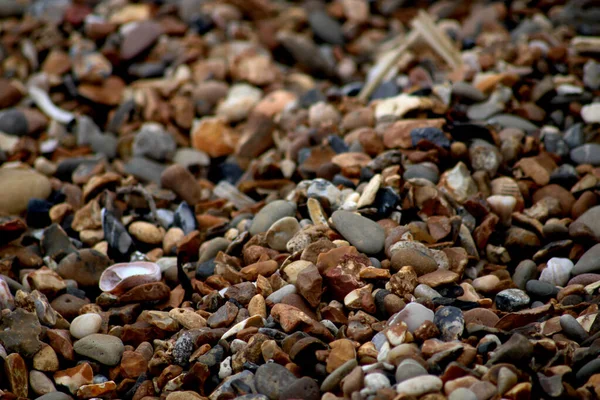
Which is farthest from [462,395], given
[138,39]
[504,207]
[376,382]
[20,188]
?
[138,39]

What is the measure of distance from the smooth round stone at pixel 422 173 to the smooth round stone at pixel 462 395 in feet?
3.76

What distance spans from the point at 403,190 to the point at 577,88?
1328 mm

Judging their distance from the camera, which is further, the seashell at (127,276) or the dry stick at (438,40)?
the dry stick at (438,40)

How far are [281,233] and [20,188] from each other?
1385mm

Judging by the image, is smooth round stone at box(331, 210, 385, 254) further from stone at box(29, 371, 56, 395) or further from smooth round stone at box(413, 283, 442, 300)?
stone at box(29, 371, 56, 395)

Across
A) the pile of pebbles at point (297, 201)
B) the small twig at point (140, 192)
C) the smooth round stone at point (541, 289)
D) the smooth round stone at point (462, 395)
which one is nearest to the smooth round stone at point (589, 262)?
the pile of pebbles at point (297, 201)

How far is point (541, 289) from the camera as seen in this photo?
2324 mm

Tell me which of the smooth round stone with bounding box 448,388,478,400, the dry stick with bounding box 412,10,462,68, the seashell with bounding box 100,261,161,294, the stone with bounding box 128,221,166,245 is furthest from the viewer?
the dry stick with bounding box 412,10,462,68

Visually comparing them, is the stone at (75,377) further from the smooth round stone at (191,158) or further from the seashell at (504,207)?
the seashell at (504,207)

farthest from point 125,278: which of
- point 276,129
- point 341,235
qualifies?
point 276,129

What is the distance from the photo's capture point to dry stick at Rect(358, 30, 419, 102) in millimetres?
3676

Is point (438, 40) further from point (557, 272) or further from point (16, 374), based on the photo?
point (16, 374)

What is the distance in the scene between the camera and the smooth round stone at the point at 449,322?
2.03 metres

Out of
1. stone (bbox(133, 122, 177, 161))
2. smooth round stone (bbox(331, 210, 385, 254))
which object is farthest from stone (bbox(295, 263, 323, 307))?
stone (bbox(133, 122, 177, 161))
